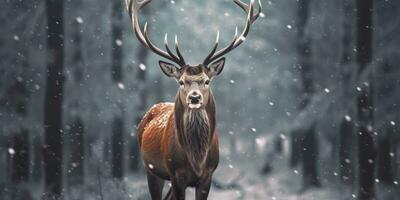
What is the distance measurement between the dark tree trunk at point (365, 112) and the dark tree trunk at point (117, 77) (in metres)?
4.76

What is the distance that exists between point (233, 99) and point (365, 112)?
456cm

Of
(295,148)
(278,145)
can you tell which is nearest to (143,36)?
(295,148)

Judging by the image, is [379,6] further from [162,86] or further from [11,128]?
[11,128]

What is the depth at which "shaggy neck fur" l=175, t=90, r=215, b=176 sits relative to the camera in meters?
6.58

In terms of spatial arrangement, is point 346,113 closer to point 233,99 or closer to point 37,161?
point 233,99

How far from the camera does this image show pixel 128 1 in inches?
314

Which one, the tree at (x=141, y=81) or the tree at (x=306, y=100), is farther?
the tree at (x=141, y=81)

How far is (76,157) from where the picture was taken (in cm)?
1320

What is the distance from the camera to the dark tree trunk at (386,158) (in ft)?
39.0

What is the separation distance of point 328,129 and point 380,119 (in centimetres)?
179

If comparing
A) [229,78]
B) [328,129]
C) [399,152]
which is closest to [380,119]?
[399,152]

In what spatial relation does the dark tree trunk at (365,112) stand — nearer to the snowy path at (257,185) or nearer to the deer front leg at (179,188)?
the snowy path at (257,185)

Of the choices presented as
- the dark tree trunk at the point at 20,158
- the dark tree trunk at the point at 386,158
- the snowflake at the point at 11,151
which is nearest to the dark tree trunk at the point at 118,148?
the dark tree trunk at the point at 20,158

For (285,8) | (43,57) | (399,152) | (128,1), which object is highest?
(285,8)
